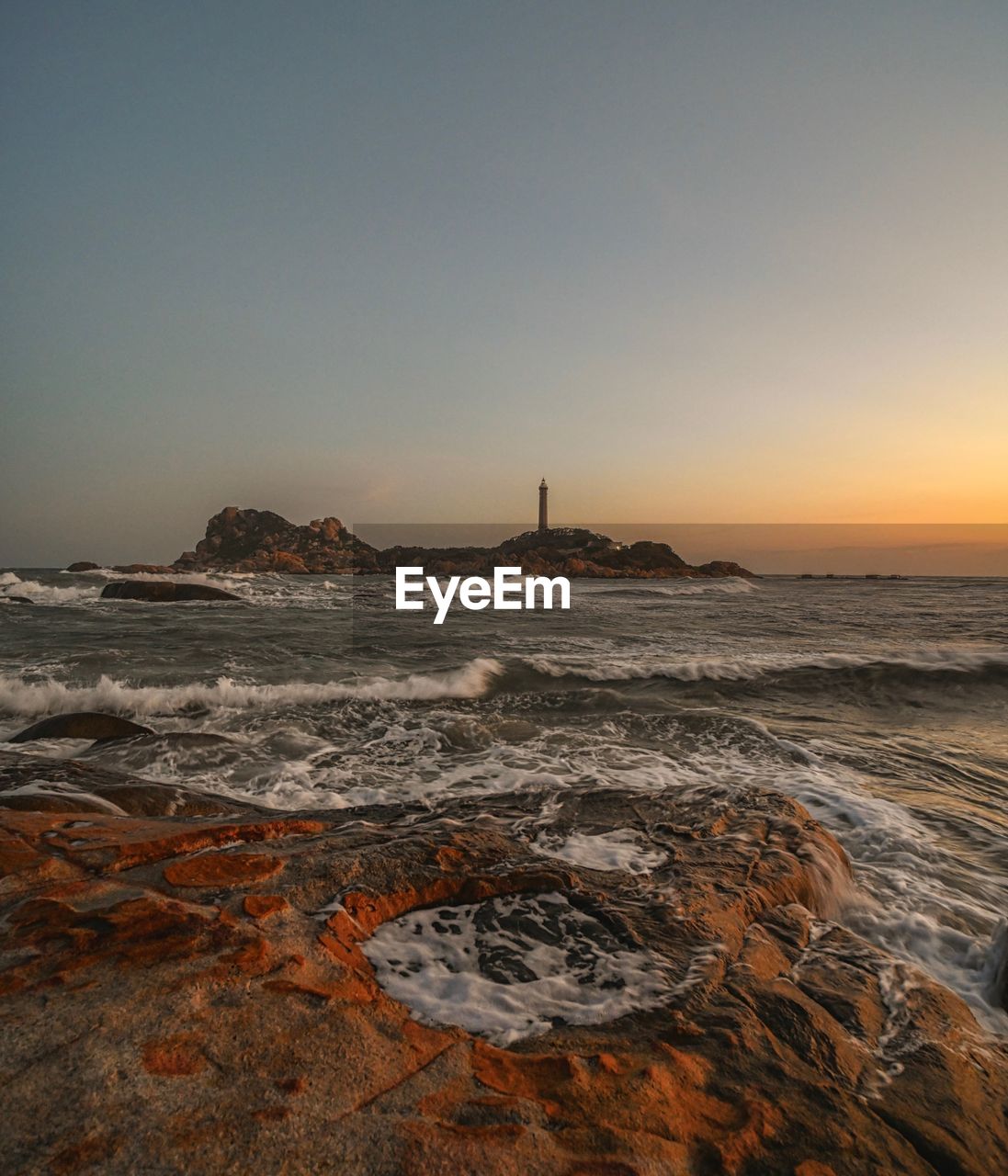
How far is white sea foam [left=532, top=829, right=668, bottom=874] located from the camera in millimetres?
3633

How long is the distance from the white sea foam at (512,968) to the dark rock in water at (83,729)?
5663 mm

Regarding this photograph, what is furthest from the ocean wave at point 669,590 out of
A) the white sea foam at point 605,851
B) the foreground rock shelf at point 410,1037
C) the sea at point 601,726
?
the foreground rock shelf at point 410,1037

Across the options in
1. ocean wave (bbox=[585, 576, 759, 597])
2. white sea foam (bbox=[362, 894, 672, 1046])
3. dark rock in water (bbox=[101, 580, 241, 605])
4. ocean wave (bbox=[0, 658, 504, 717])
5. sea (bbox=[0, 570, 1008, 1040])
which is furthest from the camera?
ocean wave (bbox=[585, 576, 759, 597])

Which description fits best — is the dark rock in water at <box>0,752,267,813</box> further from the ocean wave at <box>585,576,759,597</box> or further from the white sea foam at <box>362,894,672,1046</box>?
the ocean wave at <box>585,576,759,597</box>

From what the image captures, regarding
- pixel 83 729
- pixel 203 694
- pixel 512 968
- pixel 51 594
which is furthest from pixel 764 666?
pixel 51 594

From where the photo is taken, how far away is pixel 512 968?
8.14ft

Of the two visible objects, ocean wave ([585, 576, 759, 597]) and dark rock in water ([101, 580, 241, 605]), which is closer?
dark rock in water ([101, 580, 241, 605])

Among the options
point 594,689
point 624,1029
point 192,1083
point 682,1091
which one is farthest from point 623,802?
point 594,689

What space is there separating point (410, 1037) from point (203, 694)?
28.6 feet

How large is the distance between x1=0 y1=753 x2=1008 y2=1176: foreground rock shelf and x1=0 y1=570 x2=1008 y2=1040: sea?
0.69 metres

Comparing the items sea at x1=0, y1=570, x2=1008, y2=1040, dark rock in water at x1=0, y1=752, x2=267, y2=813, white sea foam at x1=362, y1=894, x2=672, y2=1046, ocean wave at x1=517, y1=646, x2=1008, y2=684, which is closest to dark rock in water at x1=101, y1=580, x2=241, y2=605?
sea at x1=0, y1=570, x2=1008, y2=1040

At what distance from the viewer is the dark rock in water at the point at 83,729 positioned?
6922 millimetres

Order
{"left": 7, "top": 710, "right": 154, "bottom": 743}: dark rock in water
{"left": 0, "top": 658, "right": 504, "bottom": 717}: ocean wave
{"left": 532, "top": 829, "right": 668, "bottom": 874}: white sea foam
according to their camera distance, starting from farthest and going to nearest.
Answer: {"left": 0, "top": 658, "right": 504, "bottom": 717}: ocean wave, {"left": 7, "top": 710, "right": 154, "bottom": 743}: dark rock in water, {"left": 532, "top": 829, "right": 668, "bottom": 874}: white sea foam

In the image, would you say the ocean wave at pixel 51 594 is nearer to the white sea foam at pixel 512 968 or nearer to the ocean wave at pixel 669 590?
the ocean wave at pixel 669 590
